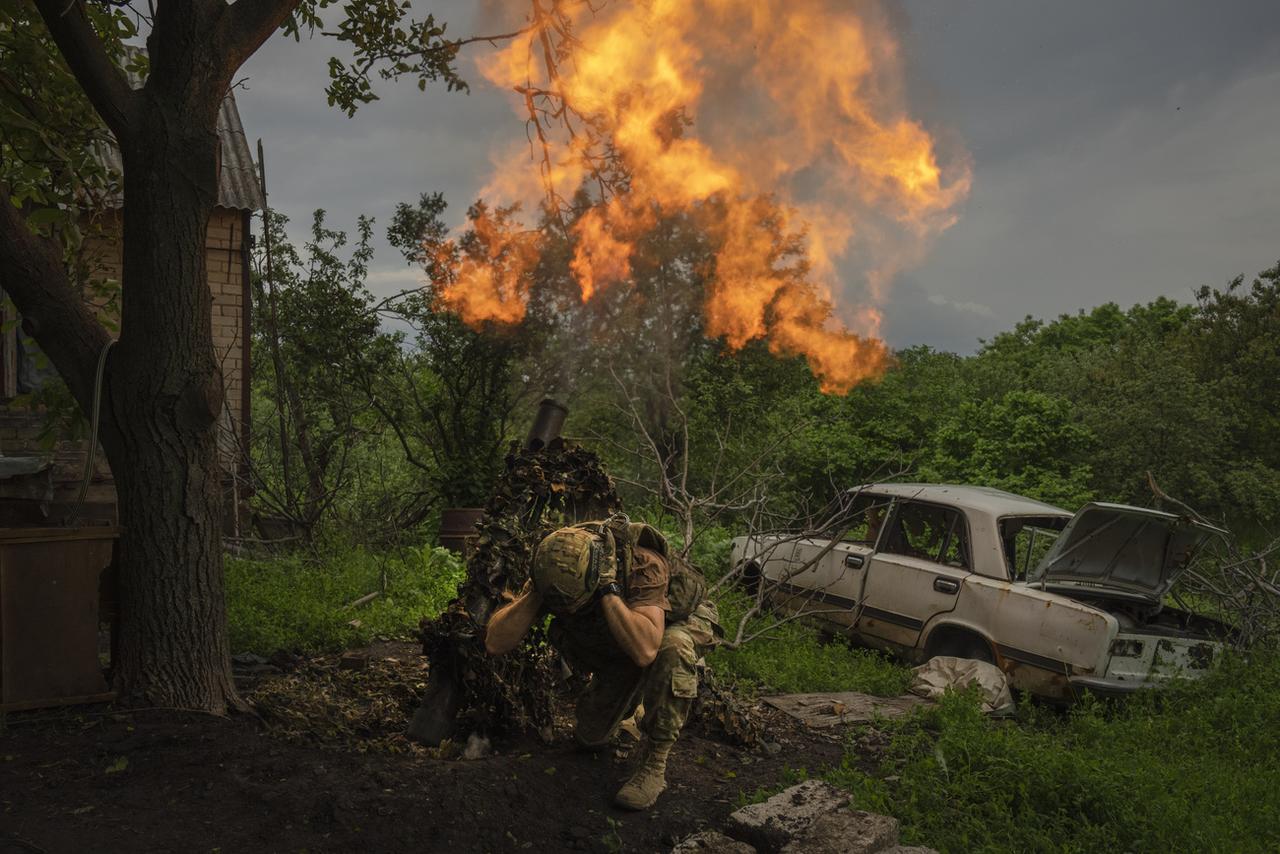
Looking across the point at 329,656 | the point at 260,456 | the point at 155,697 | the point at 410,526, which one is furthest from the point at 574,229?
the point at 155,697

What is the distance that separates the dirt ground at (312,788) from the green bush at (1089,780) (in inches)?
27.0

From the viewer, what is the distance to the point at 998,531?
7.03m

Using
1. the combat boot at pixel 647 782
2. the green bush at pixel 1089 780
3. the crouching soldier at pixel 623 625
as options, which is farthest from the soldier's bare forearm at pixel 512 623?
the green bush at pixel 1089 780

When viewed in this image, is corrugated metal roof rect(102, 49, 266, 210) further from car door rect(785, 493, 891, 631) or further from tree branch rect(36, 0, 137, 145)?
car door rect(785, 493, 891, 631)

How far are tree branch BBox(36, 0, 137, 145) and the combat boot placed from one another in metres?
4.19

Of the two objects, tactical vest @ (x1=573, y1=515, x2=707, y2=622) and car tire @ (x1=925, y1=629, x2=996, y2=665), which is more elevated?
tactical vest @ (x1=573, y1=515, x2=707, y2=622)

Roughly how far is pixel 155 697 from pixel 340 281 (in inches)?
365

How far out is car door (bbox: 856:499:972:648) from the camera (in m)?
7.23

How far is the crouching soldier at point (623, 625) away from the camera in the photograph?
4387 mm

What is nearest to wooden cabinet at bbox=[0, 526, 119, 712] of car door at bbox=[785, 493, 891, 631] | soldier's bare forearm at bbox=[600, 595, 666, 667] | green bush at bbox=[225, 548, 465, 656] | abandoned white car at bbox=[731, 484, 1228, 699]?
green bush at bbox=[225, 548, 465, 656]

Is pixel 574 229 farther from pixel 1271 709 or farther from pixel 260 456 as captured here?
pixel 1271 709

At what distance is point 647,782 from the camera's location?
449cm

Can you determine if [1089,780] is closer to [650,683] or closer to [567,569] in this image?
[650,683]

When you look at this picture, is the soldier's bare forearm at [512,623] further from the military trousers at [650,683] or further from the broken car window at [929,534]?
the broken car window at [929,534]
